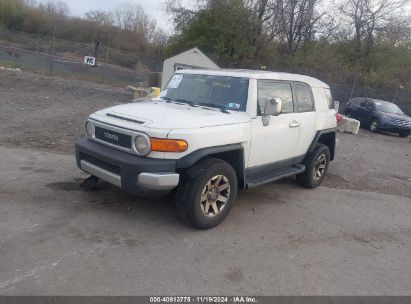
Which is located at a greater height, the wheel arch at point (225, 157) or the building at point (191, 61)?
the building at point (191, 61)

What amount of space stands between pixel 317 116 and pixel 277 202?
5.20 feet

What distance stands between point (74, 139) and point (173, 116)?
460cm

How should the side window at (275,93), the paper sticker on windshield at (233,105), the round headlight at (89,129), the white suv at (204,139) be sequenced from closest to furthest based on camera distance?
the white suv at (204,139), the round headlight at (89,129), the paper sticker on windshield at (233,105), the side window at (275,93)

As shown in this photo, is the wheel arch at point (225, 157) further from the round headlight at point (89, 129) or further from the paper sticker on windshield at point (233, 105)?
the round headlight at point (89, 129)

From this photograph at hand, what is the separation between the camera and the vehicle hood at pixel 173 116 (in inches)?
165

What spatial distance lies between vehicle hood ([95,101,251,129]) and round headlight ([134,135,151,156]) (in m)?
Answer: 0.15

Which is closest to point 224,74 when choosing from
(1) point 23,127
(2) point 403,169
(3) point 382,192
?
(3) point 382,192

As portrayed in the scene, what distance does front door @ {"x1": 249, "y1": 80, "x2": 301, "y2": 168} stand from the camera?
498 cm

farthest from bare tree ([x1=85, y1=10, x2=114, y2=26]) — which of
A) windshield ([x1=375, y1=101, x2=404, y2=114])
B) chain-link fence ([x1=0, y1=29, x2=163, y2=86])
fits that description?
windshield ([x1=375, y1=101, x2=404, y2=114])

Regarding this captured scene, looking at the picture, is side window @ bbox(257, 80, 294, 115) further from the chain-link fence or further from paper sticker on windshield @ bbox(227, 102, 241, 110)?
the chain-link fence

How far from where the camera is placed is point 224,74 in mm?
5285

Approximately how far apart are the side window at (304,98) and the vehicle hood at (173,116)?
1.47m

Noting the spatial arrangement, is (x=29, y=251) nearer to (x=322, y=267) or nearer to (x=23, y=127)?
(x=322, y=267)

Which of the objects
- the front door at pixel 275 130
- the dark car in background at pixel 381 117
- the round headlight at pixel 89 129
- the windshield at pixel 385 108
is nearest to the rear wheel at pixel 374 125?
the dark car in background at pixel 381 117
